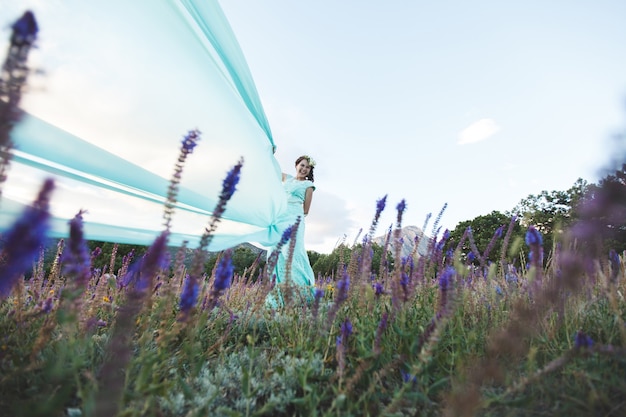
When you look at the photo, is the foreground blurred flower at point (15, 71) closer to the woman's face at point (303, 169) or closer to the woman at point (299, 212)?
the woman at point (299, 212)

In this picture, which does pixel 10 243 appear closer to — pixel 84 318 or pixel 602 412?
pixel 84 318

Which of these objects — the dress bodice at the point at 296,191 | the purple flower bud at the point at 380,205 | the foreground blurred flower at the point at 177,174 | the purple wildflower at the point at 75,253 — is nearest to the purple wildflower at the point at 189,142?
the foreground blurred flower at the point at 177,174

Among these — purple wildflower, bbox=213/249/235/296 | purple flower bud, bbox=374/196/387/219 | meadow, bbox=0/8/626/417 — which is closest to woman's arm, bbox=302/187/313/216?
meadow, bbox=0/8/626/417

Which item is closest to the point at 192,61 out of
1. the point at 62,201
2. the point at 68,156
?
the point at 68,156

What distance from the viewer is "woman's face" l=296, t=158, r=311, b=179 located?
5.69 metres

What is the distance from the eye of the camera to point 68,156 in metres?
1.62

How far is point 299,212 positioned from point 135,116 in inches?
125

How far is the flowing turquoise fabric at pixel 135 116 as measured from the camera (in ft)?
5.10

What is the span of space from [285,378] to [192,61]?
2026mm

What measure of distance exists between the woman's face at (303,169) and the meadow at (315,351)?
3.56m

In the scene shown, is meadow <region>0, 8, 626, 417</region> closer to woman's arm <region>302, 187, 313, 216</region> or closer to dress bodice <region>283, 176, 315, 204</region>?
dress bodice <region>283, 176, 315, 204</region>

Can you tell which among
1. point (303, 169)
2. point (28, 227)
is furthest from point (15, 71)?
point (303, 169)

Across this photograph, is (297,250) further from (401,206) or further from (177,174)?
(177,174)

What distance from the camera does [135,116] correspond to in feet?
6.44
